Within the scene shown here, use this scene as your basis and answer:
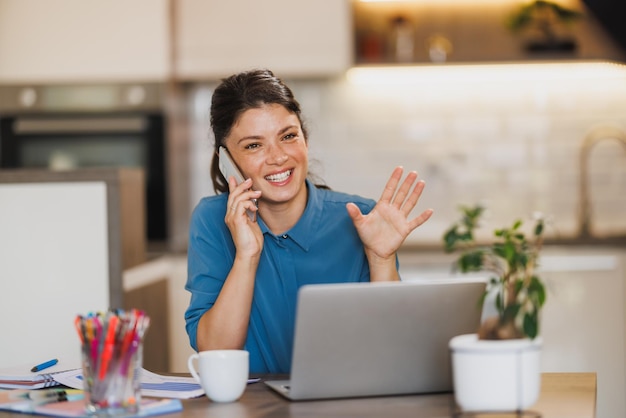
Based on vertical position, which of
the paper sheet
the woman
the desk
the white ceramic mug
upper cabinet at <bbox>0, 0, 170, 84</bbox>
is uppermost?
upper cabinet at <bbox>0, 0, 170, 84</bbox>

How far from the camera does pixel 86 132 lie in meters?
4.28

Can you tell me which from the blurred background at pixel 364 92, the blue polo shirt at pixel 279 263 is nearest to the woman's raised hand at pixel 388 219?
the blue polo shirt at pixel 279 263

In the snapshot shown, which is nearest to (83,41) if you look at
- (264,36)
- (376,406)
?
(264,36)

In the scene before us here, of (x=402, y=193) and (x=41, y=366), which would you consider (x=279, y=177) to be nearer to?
(x=402, y=193)

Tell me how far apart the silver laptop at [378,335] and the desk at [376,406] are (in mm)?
26

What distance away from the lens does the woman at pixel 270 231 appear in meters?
2.13

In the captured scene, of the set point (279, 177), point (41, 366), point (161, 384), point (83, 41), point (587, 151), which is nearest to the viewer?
point (161, 384)

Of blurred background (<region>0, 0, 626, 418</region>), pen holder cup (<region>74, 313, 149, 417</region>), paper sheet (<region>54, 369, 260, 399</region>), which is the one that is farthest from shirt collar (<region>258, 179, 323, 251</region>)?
blurred background (<region>0, 0, 626, 418</region>)

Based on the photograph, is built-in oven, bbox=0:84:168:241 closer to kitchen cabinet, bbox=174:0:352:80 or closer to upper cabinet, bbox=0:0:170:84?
upper cabinet, bbox=0:0:170:84

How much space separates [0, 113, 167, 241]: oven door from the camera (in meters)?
4.26

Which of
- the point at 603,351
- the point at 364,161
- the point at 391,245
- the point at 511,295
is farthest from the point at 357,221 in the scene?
the point at 364,161

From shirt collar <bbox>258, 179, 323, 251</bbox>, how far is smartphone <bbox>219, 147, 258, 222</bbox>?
0.24 ft

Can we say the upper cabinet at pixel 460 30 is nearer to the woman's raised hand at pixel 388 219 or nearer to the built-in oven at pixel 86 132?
the built-in oven at pixel 86 132

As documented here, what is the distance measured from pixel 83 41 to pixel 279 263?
7.43 feet
